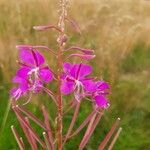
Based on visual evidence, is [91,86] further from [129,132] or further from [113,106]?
[113,106]

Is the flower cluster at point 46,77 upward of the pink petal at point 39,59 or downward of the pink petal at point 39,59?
downward

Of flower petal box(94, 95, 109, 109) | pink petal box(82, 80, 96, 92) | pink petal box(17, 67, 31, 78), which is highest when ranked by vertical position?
pink petal box(17, 67, 31, 78)

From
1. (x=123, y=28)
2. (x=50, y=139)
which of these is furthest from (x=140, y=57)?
(x=50, y=139)

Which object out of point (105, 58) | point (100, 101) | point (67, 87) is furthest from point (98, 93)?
point (105, 58)

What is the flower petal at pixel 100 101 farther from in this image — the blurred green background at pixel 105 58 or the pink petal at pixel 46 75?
the blurred green background at pixel 105 58

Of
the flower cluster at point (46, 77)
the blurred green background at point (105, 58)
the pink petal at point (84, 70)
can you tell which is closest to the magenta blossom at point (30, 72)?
the flower cluster at point (46, 77)

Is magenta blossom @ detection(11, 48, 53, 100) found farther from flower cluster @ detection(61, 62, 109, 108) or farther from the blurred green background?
the blurred green background

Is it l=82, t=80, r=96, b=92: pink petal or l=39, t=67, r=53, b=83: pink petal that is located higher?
l=39, t=67, r=53, b=83: pink petal

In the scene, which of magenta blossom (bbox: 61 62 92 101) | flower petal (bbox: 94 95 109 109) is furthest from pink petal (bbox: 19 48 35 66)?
flower petal (bbox: 94 95 109 109)
